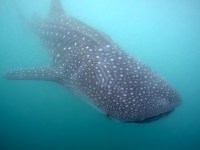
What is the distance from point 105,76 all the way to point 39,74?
1523mm

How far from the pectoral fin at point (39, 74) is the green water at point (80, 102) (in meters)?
1.65

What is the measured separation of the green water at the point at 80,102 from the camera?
797 cm

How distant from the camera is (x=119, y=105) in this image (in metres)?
3.54

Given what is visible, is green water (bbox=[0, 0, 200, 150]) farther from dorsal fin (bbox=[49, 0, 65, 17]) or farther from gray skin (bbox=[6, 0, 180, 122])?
gray skin (bbox=[6, 0, 180, 122])

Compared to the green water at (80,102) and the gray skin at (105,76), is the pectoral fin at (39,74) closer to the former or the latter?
the gray skin at (105,76)

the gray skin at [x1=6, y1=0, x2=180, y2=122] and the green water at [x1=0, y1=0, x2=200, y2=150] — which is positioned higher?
the gray skin at [x1=6, y1=0, x2=180, y2=122]

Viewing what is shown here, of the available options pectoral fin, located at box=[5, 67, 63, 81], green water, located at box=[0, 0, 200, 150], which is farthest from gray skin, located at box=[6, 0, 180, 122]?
green water, located at box=[0, 0, 200, 150]

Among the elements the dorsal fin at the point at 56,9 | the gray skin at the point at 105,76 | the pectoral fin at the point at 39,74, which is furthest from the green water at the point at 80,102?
the gray skin at the point at 105,76

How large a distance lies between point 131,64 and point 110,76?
0.42m

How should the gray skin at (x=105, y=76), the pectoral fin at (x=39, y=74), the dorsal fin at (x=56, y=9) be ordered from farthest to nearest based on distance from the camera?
1. the dorsal fin at (x=56, y=9)
2. the pectoral fin at (x=39, y=74)
3. the gray skin at (x=105, y=76)

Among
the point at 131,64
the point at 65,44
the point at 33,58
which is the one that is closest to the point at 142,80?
the point at 131,64

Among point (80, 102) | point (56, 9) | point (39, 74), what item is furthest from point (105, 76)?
point (80, 102)

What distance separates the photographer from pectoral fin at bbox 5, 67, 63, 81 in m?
4.60

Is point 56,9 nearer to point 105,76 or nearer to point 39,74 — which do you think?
point 39,74
